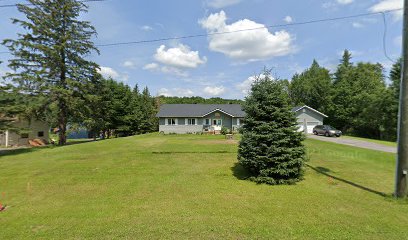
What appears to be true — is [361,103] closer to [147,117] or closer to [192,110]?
[192,110]

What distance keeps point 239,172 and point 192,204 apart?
4.05 m

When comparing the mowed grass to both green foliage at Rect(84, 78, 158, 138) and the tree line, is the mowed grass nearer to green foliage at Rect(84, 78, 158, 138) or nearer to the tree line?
the tree line

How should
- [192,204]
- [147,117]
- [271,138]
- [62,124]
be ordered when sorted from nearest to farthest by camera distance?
[192,204]
[271,138]
[62,124]
[147,117]

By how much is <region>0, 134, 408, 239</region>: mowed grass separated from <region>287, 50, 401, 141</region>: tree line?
27.0 metres

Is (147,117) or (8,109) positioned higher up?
(8,109)

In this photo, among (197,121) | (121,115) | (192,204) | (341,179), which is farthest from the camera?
(121,115)

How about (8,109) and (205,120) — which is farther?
(205,120)

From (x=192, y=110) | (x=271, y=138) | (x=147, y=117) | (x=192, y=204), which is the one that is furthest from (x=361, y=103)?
(x=192, y=204)

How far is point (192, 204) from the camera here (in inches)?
254

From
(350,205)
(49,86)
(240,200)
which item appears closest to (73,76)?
(49,86)

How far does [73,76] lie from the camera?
2433cm

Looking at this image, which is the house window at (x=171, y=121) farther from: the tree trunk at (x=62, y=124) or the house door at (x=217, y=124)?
the tree trunk at (x=62, y=124)

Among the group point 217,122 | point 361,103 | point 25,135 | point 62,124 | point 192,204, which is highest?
point 361,103

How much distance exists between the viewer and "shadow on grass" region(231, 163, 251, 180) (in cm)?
927
